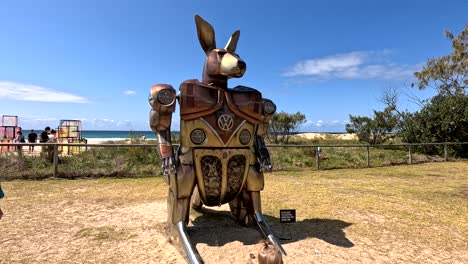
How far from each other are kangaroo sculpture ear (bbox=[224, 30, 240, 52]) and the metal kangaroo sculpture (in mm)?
284

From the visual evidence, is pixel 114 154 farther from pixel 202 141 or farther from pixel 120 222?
pixel 202 141

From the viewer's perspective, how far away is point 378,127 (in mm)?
23922

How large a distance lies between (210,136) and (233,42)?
1522 millimetres

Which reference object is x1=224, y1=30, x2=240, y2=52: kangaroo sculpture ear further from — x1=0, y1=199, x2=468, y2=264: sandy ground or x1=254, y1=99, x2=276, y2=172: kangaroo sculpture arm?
x1=0, y1=199, x2=468, y2=264: sandy ground

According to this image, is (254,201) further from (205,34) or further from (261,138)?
(205,34)

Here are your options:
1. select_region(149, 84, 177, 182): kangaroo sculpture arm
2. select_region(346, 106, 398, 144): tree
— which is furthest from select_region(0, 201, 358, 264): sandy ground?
select_region(346, 106, 398, 144): tree

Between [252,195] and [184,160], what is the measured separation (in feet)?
3.56

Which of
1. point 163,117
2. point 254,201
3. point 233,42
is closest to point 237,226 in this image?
point 254,201

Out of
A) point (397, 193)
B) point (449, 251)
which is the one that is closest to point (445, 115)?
point (397, 193)

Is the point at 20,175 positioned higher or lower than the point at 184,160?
lower

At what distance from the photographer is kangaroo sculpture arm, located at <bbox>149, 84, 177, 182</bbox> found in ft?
13.5

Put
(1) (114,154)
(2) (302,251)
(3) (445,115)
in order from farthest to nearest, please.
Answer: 1. (3) (445,115)
2. (1) (114,154)
3. (2) (302,251)

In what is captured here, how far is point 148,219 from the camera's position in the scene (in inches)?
223

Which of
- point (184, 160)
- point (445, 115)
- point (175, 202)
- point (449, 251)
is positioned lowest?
point (449, 251)
